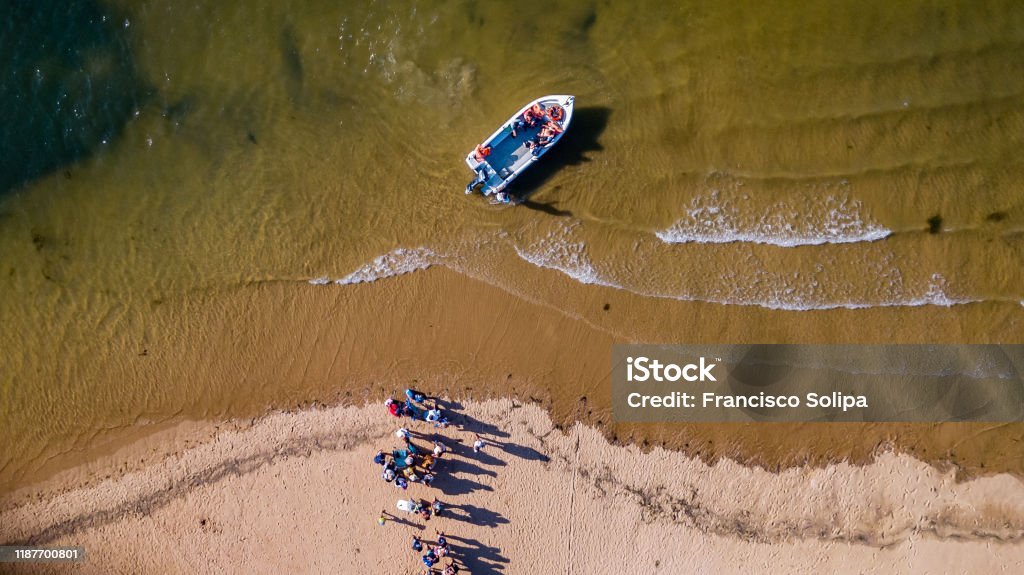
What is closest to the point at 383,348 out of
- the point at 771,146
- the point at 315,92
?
the point at 315,92

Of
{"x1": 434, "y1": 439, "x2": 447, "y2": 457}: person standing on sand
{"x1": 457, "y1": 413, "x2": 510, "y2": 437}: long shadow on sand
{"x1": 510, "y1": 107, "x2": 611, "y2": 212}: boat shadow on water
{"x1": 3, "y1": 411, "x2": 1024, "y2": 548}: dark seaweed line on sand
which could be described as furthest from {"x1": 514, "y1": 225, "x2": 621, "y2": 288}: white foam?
{"x1": 434, "y1": 439, "x2": 447, "y2": 457}: person standing on sand

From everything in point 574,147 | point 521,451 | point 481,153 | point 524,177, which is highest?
point 574,147

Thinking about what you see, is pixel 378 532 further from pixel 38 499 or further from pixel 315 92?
pixel 315 92

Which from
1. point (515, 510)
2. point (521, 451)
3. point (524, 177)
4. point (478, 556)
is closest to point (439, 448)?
point (521, 451)

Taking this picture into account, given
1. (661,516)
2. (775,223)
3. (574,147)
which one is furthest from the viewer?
(574,147)

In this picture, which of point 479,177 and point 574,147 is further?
point 574,147

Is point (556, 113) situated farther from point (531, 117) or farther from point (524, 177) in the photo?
point (524, 177)
